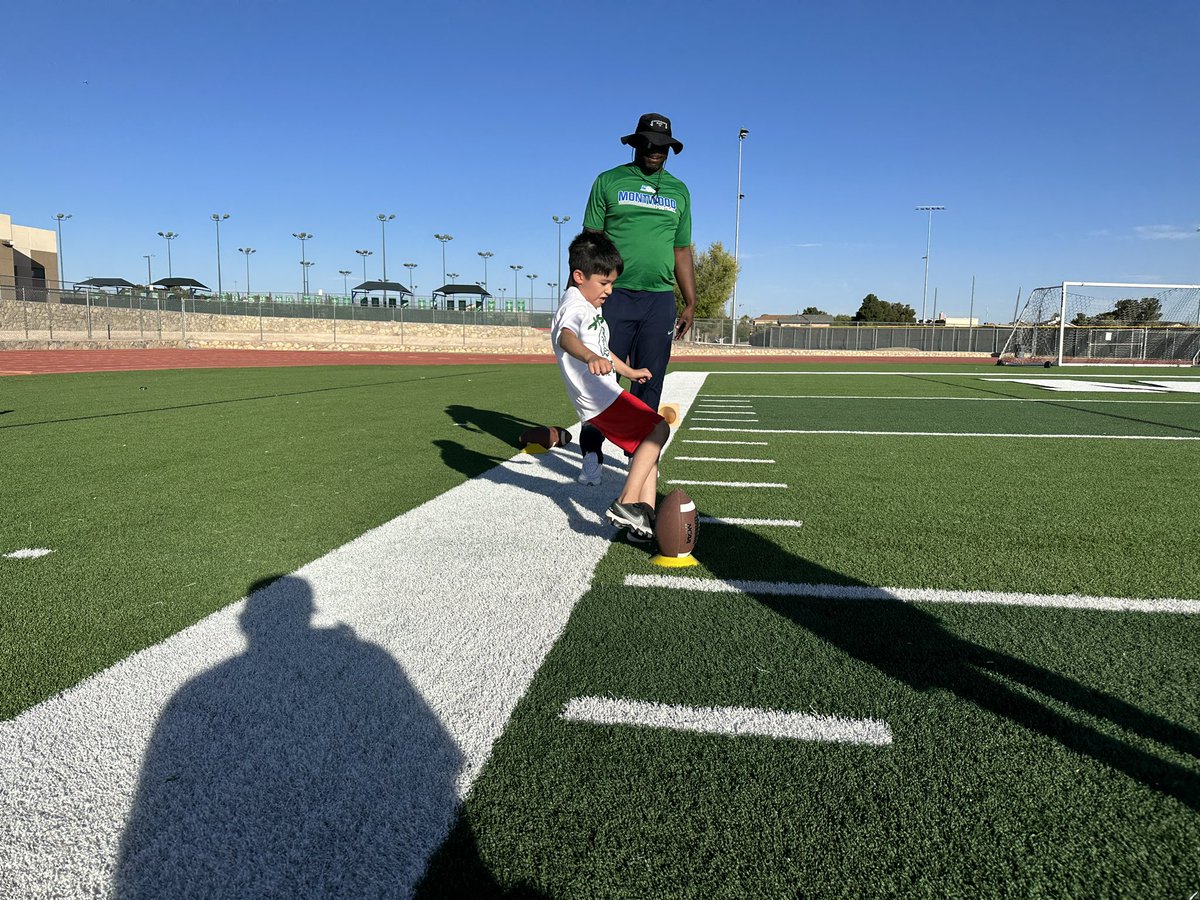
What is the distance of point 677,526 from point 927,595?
1.07 m

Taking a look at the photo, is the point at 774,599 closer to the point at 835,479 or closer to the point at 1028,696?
the point at 1028,696

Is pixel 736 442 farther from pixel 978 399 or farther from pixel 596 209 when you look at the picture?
pixel 978 399

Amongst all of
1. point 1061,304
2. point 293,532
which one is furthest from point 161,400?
point 1061,304

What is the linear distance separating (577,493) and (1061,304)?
2836cm

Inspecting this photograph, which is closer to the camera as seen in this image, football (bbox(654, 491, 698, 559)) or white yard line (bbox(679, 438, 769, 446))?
football (bbox(654, 491, 698, 559))

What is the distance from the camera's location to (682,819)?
159 cm

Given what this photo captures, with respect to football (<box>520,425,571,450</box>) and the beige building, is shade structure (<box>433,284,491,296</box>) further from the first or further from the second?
football (<box>520,425,571,450</box>)

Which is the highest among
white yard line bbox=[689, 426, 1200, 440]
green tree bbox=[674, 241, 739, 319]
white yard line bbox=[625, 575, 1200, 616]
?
green tree bbox=[674, 241, 739, 319]

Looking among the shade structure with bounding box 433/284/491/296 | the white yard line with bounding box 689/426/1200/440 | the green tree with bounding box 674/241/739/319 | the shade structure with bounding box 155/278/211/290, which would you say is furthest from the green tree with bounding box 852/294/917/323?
the white yard line with bounding box 689/426/1200/440

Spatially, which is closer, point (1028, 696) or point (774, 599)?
point (1028, 696)

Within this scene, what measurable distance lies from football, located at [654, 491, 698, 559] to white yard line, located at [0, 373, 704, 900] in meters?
0.41

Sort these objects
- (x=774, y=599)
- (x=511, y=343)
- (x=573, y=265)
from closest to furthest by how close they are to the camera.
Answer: (x=774, y=599)
(x=573, y=265)
(x=511, y=343)

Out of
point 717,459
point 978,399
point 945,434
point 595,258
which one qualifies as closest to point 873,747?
point 595,258

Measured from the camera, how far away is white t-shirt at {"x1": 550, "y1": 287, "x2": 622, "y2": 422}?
3.67 metres
